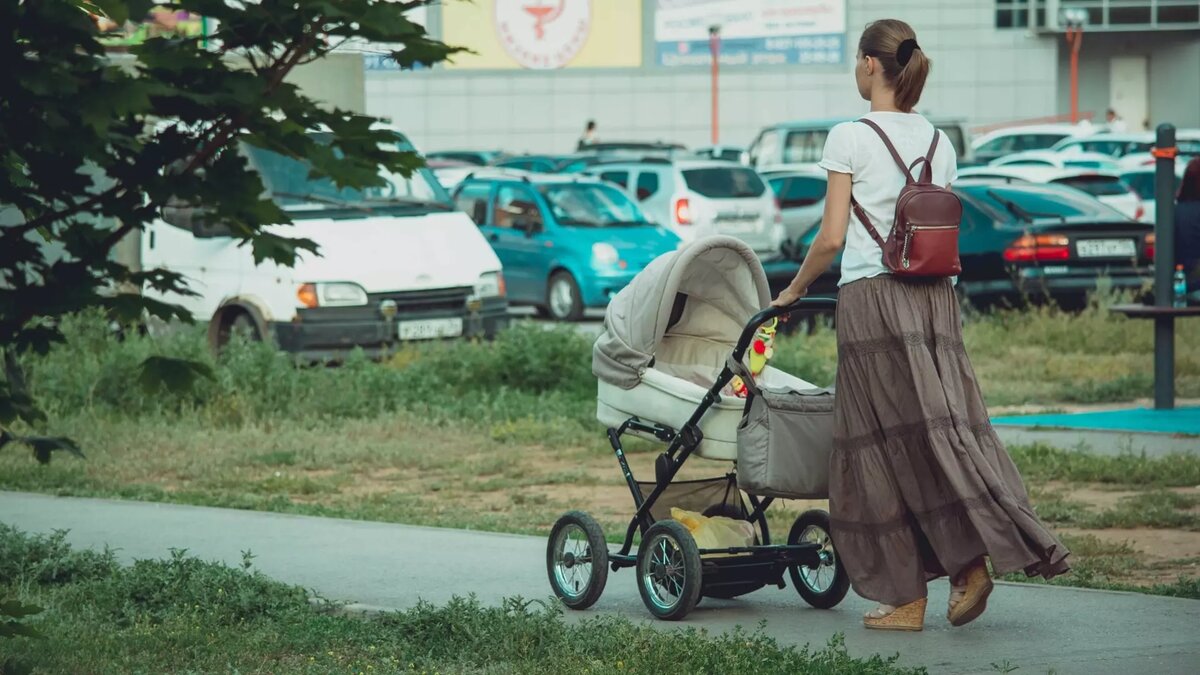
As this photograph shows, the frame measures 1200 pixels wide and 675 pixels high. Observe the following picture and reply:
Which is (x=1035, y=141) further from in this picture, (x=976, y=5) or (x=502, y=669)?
(x=502, y=669)

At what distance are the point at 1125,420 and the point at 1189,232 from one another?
1.51 m

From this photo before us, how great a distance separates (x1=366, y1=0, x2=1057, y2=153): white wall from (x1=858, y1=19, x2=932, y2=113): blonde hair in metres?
55.2

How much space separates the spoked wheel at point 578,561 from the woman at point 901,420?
2.86ft

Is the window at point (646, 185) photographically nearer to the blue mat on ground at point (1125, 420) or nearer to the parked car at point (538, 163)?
the parked car at point (538, 163)

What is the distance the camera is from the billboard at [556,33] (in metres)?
58.6

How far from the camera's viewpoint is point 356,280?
14227 millimetres

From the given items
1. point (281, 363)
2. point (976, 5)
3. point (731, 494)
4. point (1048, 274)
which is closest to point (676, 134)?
point (976, 5)

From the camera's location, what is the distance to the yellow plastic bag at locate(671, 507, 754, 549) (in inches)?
251

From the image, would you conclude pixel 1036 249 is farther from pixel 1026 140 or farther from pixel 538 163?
pixel 1026 140

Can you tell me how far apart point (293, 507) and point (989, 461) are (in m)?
4.26

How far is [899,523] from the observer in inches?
223

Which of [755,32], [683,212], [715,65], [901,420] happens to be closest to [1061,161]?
[683,212]

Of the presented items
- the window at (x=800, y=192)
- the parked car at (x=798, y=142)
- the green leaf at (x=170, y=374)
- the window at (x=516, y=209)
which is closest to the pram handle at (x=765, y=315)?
the green leaf at (x=170, y=374)

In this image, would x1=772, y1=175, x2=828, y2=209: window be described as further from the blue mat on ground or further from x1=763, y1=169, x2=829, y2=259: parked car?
the blue mat on ground
